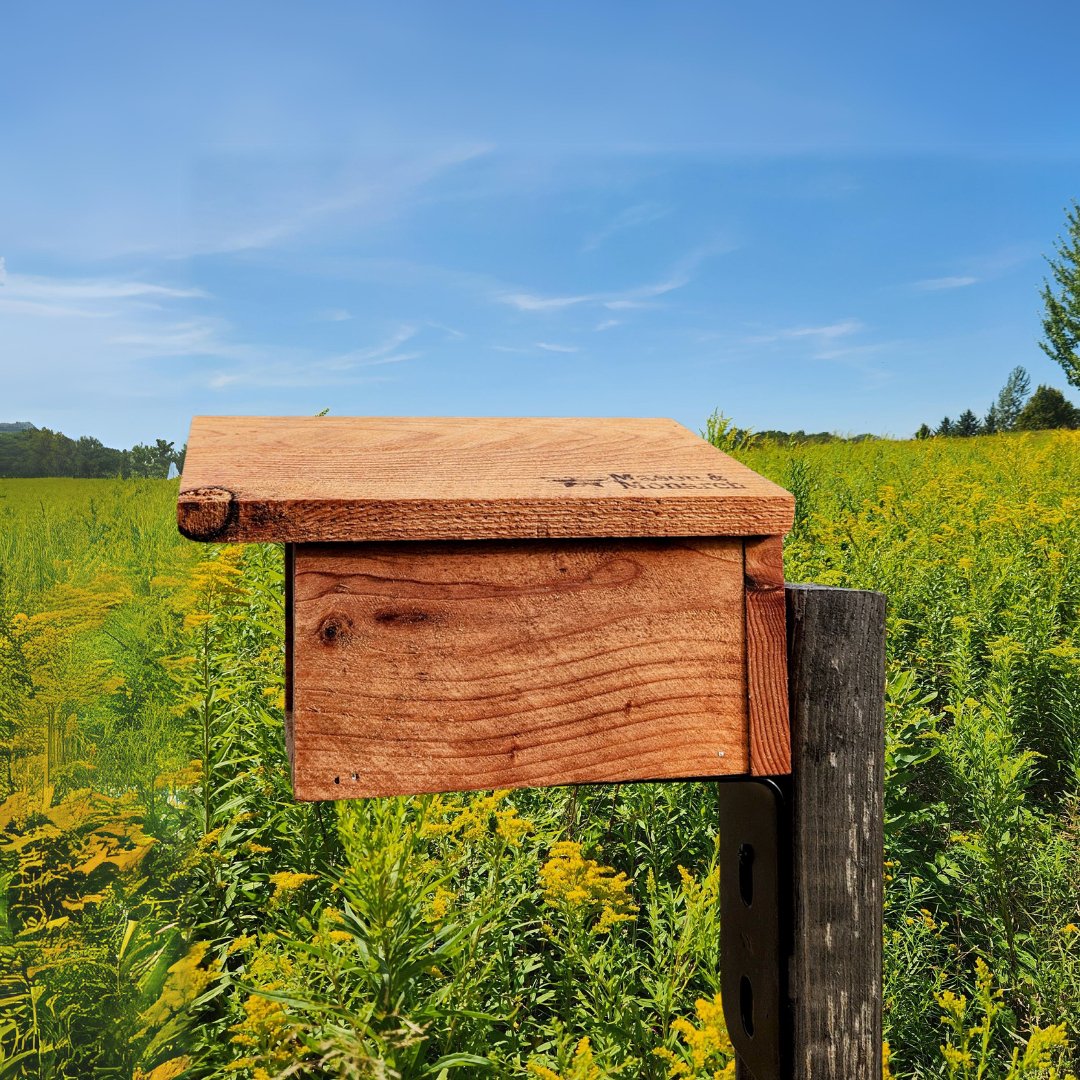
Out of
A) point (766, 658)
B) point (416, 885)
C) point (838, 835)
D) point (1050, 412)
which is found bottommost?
point (416, 885)

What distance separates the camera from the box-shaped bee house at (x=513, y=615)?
824mm

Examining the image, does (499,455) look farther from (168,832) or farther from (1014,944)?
(1014,944)

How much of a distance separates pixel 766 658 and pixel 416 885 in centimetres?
99

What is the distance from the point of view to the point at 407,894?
1.45 m

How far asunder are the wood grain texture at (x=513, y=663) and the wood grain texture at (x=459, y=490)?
0.04 meters

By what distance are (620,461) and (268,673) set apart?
1792 millimetres

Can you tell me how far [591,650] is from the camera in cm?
88

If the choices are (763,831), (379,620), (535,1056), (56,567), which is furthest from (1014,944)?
(56,567)

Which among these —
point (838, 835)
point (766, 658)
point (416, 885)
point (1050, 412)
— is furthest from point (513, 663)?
point (1050, 412)

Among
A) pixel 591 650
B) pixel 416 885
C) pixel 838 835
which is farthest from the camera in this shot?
pixel 416 885

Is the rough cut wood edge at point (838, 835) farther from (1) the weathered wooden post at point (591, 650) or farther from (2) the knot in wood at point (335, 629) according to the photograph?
(2) the knot in wood at point (335, 629)

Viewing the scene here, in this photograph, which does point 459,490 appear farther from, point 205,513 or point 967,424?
point 967,424

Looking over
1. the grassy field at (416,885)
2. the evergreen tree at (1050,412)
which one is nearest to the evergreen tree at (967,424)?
the evergreen tree at (1050,412)

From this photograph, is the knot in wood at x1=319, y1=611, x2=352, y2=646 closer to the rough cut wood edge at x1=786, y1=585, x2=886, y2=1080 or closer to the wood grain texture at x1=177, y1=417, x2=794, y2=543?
the wood grain texture at x1=177, y1=417, x2=794, y2=543
